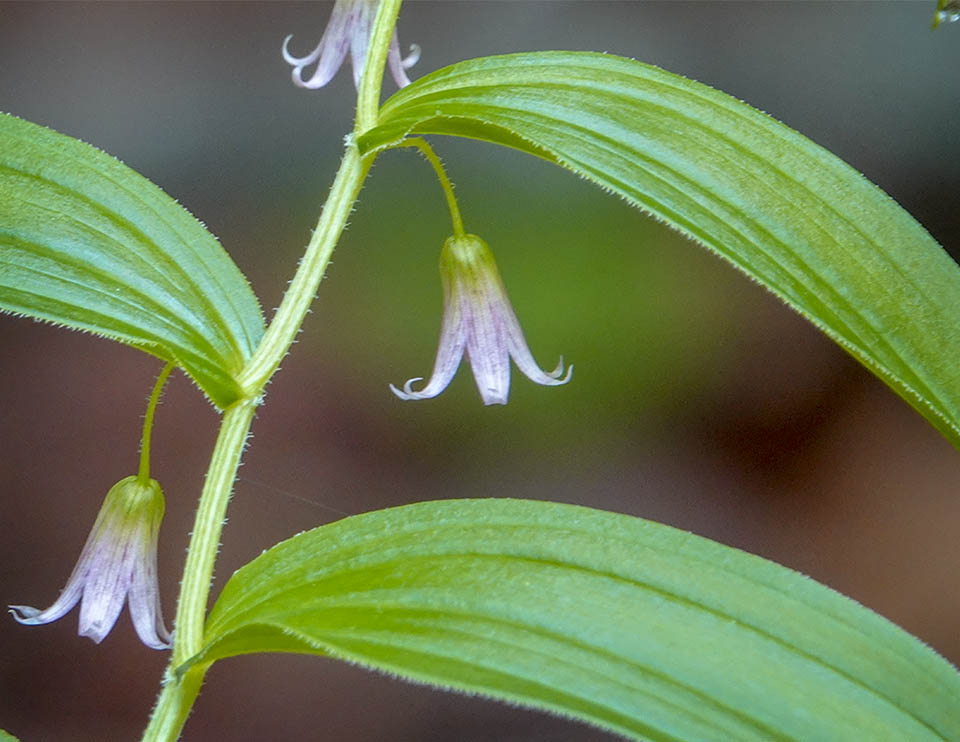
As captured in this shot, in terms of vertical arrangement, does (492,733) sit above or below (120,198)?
above

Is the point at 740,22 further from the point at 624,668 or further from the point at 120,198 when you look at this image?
the point at 624,668

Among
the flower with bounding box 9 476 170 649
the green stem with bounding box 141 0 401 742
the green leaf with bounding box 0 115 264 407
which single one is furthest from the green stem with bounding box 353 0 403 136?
the flower with bounding box 9 476 170 649

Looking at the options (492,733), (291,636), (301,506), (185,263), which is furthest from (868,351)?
(301,506)

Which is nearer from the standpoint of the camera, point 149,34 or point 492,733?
point 492,733

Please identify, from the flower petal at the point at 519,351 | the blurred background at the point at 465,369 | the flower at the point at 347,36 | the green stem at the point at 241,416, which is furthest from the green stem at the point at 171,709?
the blurred background at the point at 465,369

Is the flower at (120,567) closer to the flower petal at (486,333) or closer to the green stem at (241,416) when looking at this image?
the green stem at (241,416)

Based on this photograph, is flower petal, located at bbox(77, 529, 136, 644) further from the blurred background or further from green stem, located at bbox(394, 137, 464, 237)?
the blurred background
